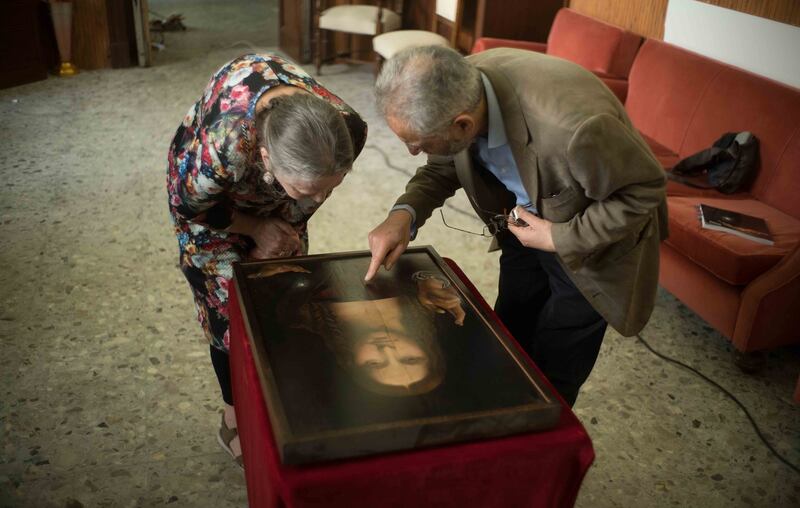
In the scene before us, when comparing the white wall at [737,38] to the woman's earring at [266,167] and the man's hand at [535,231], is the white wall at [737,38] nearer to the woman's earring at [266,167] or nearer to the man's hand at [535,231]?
the man's hand at [535,231]

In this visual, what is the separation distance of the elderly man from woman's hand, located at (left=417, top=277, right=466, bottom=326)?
110 millimetres

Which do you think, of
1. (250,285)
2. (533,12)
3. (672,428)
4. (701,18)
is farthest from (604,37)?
(250,285)

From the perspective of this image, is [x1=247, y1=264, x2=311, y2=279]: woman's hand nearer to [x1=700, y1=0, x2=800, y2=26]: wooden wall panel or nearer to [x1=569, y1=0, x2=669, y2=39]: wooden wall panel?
[x1=700, y1=0, x2=800, y2=26]: wooden wall panel

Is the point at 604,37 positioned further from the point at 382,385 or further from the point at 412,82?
the point at 382,385

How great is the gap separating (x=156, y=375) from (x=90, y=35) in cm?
407

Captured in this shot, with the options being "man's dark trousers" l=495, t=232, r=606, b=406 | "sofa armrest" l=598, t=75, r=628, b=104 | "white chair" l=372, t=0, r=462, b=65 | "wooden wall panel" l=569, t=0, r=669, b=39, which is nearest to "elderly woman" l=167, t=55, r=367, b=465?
"man's dark trousers" l=495, t=232, r=606, b=406

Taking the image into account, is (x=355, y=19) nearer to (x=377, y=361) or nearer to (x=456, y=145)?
(x=456, y=145)

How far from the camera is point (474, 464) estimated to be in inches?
44.9

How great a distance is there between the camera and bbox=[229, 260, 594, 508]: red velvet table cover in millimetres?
1064

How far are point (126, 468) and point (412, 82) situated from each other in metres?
1.39

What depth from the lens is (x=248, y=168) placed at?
158 cm

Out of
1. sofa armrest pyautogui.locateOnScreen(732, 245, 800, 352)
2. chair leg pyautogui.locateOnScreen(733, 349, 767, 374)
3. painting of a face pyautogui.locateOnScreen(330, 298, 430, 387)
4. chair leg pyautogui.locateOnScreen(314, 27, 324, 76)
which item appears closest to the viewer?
painting of a face pyautogui.locateOnScreen(330, 298, 430, 387)

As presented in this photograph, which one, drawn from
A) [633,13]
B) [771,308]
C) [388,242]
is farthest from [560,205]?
[633,13]

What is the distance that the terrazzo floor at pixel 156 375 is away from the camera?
2.06 meters
